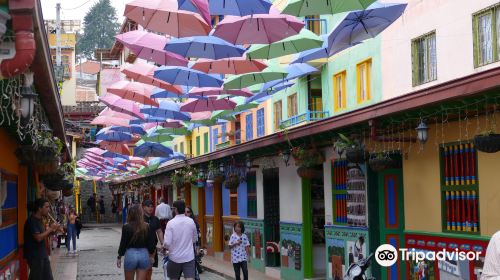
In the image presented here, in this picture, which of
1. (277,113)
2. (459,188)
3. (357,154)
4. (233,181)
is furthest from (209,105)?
(459,188)

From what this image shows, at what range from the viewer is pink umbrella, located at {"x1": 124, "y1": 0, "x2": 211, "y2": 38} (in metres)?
12.1

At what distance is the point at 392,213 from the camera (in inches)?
560

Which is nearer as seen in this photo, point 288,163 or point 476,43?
point 476,43

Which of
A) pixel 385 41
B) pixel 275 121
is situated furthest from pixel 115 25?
pixel 385 41

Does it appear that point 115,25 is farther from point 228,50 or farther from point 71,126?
point 228,50

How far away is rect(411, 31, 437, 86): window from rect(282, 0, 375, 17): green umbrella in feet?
16.0

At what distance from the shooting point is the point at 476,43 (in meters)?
13.5

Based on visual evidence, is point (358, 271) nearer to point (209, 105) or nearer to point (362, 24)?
point (362, 24)

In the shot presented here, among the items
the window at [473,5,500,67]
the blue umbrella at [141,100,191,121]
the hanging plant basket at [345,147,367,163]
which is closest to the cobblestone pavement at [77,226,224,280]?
the blue umbrella at [141,100,191,121]

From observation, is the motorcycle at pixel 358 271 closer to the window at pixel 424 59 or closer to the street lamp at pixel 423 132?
the street lamp at pixel 423 132

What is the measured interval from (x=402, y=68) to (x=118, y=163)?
2752cm

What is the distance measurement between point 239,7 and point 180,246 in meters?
4.18

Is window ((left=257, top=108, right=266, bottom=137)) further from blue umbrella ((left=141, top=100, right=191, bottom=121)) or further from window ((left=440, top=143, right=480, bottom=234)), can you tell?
window ((left=440, top=143, right=480, bottom=234))

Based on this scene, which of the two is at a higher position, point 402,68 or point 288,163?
point 402,68
